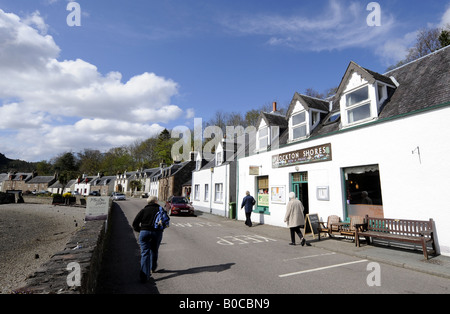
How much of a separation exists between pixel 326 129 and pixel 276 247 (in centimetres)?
660

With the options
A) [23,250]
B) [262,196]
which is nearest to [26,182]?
[23,250]

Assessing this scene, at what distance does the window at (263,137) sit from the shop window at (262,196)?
2221mm

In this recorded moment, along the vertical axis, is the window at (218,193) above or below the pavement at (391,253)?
above

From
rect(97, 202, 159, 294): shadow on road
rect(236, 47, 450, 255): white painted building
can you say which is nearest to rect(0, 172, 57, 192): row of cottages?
rect(97, 202, 159, 294): shadow on road

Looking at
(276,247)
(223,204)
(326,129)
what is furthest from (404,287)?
(223,204)

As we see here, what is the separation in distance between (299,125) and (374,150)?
Result: 16.4 ft

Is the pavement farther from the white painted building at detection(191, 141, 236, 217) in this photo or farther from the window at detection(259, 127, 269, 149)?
the white painted building at detection(191, 141, 236, 217)

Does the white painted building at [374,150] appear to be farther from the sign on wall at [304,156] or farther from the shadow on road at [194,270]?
the shadow on road at [194,270]


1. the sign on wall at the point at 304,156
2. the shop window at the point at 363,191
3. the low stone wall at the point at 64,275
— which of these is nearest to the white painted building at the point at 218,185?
the sign on wall at the point at 304,156

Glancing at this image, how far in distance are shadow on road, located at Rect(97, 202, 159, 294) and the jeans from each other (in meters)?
0.31

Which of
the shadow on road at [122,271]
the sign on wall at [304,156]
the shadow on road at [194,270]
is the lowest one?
the shadow on road at [122,271]

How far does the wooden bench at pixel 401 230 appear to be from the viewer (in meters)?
6.87

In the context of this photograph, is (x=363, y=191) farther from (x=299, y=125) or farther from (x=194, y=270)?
(x=194, y=270)
